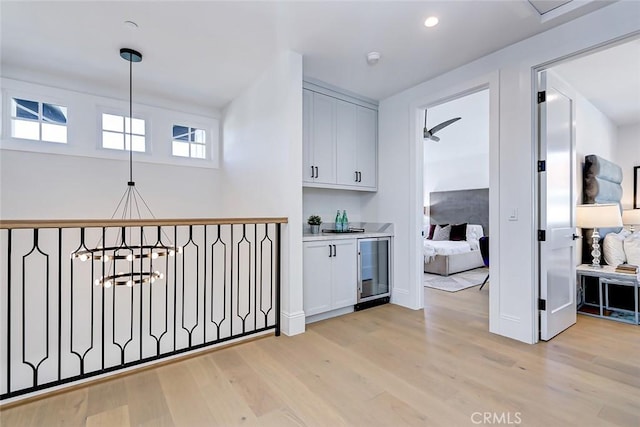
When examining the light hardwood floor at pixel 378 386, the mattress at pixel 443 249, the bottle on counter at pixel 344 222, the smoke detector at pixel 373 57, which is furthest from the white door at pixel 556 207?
the mattress at pixel 443 249

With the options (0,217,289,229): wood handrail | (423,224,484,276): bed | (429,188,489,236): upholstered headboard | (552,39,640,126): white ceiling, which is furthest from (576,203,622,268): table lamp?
(0,217,289,229): wood handrail

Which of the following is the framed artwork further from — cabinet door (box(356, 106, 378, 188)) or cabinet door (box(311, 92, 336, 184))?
cabinet door (box(311, 92, 336, 184))

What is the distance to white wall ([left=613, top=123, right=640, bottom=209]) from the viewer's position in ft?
15.2

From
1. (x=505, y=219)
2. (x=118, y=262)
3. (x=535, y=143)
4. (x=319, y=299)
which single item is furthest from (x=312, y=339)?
(x=118, y=262)

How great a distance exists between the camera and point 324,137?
11.4 feet

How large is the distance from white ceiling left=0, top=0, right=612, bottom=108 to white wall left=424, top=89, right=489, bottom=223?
1578 millimetres

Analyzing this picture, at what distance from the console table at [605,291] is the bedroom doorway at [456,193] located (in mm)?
1090

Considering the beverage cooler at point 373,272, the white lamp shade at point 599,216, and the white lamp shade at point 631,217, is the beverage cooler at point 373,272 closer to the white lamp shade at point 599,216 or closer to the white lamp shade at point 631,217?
the white lamp shade at point 599,216

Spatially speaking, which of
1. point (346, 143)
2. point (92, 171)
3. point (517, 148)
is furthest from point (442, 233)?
point (92, 171)

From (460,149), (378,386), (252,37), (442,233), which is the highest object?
(252,37)

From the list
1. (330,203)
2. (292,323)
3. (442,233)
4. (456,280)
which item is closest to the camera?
(292,323)

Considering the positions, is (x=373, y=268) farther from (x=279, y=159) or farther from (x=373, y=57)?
(x=373, y=57)

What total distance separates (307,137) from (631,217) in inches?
189

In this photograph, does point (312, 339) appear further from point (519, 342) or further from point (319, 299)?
point (519, 342)
